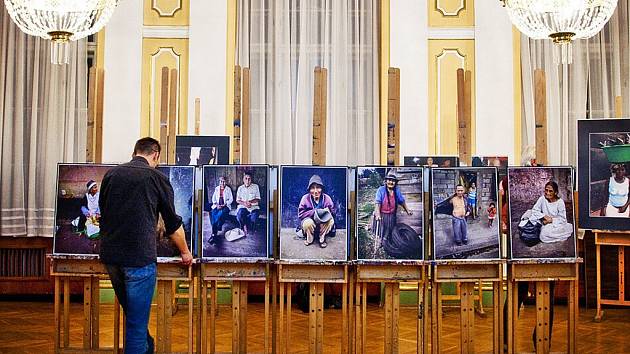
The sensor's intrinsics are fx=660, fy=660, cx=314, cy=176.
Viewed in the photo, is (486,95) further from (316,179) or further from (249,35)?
(316,179)

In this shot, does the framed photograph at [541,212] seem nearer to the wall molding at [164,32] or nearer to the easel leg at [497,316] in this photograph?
the easel leg at [497,316]

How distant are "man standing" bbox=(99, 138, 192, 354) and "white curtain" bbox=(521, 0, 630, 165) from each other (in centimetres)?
465

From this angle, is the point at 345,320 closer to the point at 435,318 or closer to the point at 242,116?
the point at 435,318

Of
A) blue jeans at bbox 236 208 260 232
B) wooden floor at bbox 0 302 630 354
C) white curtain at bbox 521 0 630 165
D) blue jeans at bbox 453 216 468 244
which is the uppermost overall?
white curtain at bbox 521 0 630 165

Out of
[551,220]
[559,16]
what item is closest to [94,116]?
[551,220]

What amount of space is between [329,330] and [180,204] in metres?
2.05

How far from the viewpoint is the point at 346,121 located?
7.08 metres

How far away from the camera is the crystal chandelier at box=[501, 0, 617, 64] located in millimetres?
4805

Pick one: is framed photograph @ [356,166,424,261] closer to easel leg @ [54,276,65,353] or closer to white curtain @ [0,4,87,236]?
easel leg @ [54,276,65,353]

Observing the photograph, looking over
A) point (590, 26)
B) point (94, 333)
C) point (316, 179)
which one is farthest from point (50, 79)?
point (590, 26)

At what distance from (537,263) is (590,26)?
1927 millimetres

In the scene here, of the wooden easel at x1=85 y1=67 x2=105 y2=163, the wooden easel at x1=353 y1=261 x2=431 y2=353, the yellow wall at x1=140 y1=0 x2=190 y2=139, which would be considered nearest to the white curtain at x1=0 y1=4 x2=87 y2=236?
the yellow wall at x1=140 y1=0 x2=190 y2=139

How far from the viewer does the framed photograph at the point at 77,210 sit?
14.1ft

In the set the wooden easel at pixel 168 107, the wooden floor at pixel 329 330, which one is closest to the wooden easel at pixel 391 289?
the wooden floor at pixel 329 330
